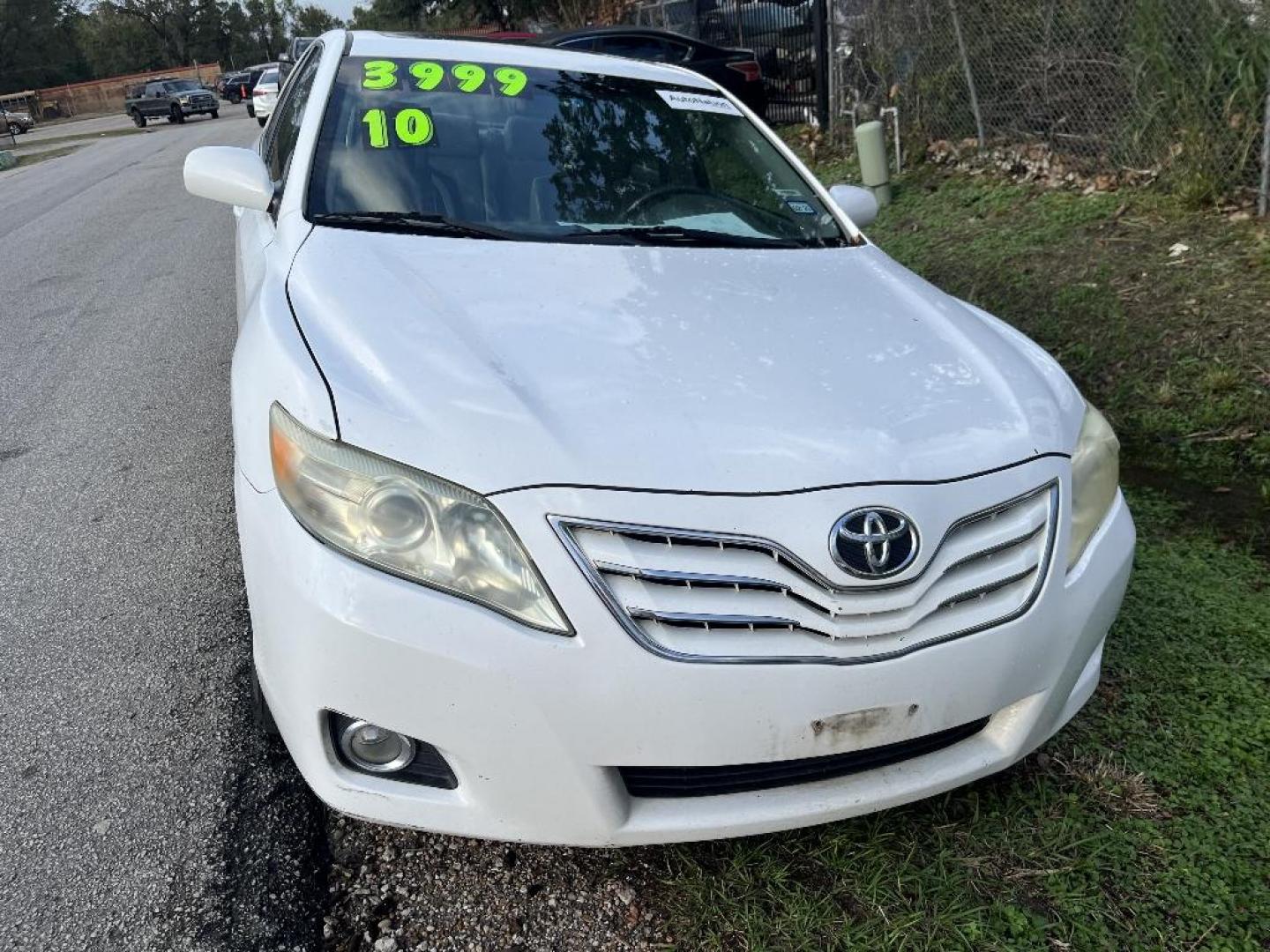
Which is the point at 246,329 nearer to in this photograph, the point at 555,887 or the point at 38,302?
the point at 555,887

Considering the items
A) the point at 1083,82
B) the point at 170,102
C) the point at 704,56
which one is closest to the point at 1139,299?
the point at 1083,82

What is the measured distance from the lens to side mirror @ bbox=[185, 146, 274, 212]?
3088mm

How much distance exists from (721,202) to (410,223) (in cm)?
103

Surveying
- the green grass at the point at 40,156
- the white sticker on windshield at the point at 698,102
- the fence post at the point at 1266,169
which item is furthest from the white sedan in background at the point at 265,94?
the white sticker on windshield at the point at 698,102

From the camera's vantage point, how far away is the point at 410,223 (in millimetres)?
2779

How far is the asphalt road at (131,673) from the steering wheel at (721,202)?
69.3 inches

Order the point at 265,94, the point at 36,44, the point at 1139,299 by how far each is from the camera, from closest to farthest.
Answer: the point at 1139,299 → the point at 265,94 → the point at 36,44

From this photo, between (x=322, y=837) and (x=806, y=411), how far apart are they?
1379 mm

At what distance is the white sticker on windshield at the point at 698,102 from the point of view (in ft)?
11.9

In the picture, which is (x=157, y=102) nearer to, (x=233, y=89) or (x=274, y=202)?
(x=233, y=89)

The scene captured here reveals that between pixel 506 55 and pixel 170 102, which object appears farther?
pixel 170 102

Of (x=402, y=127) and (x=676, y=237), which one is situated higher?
(x=402, y=127)

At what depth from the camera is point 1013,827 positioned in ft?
7.26

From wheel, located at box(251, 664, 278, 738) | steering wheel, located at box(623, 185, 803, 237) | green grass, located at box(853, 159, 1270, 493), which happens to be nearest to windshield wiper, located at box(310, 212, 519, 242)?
steering wheel, located at box(623, 185, 803, 237)
